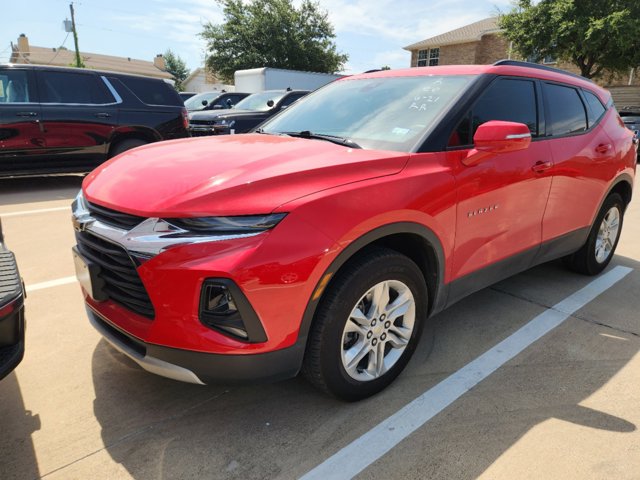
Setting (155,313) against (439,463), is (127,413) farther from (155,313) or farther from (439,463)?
(439,463)

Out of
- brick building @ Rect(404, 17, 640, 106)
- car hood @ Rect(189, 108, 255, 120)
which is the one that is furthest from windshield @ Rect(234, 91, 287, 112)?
brick building @ Rect(404, 17, 640, 106)

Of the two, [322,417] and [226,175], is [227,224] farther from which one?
[322,417]

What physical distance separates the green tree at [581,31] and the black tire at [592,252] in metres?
18.6

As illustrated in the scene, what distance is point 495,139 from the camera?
2615mm

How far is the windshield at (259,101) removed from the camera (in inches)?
425

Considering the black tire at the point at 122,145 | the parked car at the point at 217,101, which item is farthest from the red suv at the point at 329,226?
the parked car at the point at 217,101

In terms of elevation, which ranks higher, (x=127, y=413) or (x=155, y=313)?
(x=155, y=313)

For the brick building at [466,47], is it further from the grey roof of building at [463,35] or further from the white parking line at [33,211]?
the white parking line at [33,211]

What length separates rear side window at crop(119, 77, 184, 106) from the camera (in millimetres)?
8133

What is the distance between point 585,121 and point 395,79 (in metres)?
1.74

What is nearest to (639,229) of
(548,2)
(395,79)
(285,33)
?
(395,79)

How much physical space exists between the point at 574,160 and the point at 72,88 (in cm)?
725

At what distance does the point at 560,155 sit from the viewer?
342 centimetres

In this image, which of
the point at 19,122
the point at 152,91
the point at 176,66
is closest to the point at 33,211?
the point at 19,122
